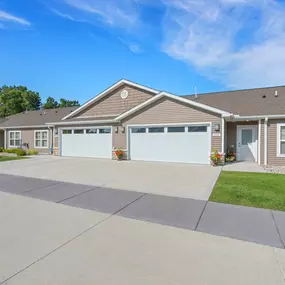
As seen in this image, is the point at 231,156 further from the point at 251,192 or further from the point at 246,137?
the point at 251,192

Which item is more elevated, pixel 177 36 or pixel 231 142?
pixel 177 36

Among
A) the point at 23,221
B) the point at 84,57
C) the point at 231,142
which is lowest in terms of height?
the point at 23,221

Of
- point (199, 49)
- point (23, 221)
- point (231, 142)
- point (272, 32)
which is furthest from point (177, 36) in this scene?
point (23, 221)

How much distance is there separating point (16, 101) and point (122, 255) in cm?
4724

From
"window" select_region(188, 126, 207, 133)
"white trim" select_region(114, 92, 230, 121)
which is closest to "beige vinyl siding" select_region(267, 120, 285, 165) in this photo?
"white trim" select_region(114, 92, 230, 121)

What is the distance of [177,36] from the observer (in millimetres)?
12695

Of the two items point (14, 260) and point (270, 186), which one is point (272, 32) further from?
point (14, 260)

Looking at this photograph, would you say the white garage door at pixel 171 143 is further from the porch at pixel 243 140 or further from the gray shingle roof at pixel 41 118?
the gray shingle roof at pixel 41 118

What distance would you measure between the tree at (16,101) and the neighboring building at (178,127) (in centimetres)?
3049

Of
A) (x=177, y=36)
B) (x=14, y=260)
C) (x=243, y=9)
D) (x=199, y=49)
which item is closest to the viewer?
(x=14, y=260)

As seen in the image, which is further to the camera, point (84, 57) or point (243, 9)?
point (84, 57)

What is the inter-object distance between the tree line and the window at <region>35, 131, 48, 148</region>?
1050 inches

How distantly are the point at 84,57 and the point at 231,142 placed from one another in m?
11.3

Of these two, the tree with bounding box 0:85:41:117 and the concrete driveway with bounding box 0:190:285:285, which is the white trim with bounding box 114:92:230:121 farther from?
the tree with bounding box 0:85:41:117
